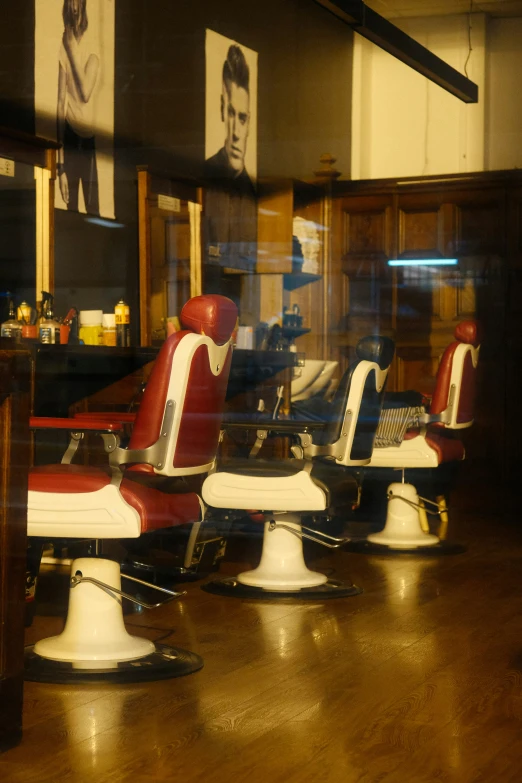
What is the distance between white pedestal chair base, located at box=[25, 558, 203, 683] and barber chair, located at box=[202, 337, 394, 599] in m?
0.97

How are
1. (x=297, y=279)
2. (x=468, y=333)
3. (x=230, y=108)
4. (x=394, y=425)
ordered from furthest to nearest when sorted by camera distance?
(x=297, y=279) → (x=230, y=108) → (x=468, y=333) → (x=394, y=425)

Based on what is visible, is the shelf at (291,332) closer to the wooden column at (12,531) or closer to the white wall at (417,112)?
the white wall at (417,112)

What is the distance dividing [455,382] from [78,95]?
2200 mm

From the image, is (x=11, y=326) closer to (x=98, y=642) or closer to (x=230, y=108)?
(x=98, y=642)

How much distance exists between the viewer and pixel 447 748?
7.25 ft

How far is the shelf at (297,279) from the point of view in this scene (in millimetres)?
6812

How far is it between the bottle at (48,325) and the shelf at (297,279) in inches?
98.8

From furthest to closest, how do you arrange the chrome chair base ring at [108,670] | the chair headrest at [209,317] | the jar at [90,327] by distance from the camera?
the jar at [90,327]
the chair headrest at [209,317]
the chrome chair base ring at [108,670]

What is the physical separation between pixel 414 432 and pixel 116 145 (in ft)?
6.44

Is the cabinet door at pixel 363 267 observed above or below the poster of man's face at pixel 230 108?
below

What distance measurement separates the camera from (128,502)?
276cm

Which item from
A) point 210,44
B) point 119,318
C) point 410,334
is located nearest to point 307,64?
point 210,44

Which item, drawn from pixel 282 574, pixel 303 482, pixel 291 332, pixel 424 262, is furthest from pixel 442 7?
pixel 282 574

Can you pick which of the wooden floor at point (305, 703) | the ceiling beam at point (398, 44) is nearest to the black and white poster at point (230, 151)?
the ceiling beam at point (398, 44)
